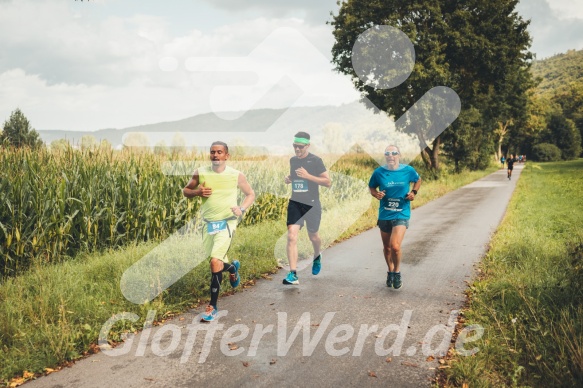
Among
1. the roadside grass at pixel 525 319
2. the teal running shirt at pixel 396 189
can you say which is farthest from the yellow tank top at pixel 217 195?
the roadside grass at pixel 525 319

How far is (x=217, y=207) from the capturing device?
5.31m

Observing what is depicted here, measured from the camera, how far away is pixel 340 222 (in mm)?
12117

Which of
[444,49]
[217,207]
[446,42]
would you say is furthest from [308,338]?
[444,49]

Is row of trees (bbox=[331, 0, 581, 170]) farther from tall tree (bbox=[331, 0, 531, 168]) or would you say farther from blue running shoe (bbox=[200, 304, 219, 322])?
blue running shoe (bbox=[200, 304, 219, 322])

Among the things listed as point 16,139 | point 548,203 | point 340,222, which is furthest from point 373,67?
point 16,139

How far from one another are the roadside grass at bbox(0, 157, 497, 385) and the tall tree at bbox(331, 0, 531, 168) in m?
21.5

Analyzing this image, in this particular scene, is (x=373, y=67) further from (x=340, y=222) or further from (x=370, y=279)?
(x=370, y=279)

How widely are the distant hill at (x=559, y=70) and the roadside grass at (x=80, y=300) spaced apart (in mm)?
136193

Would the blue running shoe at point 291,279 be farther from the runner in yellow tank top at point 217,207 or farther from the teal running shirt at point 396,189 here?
the teal running shirt at point 396,189

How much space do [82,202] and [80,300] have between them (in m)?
3.09

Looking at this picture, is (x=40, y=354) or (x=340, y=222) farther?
(x=340, y=222)

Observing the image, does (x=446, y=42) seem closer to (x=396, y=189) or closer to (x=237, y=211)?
(x=396, y=189)

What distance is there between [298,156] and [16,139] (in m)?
6.33

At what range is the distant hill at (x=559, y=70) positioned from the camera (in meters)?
133
